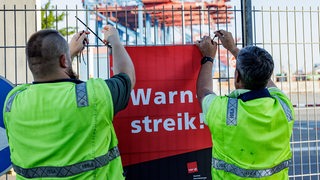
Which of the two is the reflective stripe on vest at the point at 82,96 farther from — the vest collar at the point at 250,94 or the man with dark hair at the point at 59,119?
the vest collar at the point at 250,94

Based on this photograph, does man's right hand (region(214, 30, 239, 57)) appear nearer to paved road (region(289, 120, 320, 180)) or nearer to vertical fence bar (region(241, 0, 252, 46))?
vertical fence bar (region(241, 0, 252, 46))

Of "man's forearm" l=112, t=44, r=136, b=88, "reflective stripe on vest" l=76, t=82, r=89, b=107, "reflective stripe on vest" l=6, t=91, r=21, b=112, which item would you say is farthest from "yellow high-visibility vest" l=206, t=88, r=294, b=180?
"reflective stripe on vest" l=6, t=91, r=21, b=112

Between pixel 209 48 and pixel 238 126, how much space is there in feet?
2.88

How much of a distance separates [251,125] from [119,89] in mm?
753

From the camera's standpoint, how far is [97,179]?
1994 mm

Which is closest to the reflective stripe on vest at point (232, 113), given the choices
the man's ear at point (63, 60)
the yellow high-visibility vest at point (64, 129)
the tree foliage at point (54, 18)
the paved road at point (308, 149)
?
the yellow high-visibility vest at point (64, 129)

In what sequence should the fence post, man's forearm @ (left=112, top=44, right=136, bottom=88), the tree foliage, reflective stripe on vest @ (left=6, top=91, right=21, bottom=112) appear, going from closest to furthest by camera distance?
1. reflective stripe on vest @ (left=6, top=91, right=21, bottom=112)
2. man's forearm @ (left=112, top=44, right=136, bottom=88)
3. the fence post
4. the tree foliage

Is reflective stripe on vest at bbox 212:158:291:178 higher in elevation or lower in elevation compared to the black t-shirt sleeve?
lower

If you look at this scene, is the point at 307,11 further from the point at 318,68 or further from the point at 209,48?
the point at 209,48

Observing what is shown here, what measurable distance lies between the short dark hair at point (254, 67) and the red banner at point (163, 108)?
2.37 feet

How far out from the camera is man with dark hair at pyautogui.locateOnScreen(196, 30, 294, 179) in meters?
2.28

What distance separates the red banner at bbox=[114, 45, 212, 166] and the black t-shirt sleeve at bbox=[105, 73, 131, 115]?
2.87 ft

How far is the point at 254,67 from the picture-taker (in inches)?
91.4

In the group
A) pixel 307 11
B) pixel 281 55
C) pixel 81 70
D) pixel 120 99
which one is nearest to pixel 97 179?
pixel 120 99
